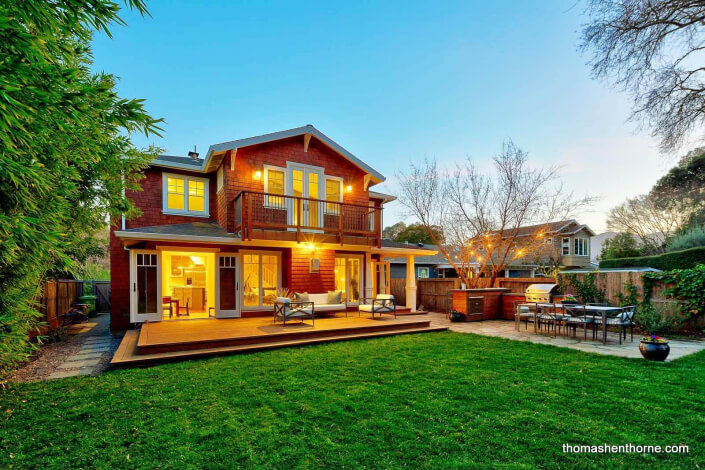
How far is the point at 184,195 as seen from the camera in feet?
35.0

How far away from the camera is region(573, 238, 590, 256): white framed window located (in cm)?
2717

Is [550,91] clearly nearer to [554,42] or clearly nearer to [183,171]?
[554,42]

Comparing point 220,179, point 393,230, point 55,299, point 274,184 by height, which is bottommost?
point 55,299

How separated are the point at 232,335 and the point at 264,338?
68 centimetres

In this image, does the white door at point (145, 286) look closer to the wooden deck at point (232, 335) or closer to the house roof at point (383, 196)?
the wooden deck at point (232, 335)

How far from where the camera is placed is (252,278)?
10.3 metres

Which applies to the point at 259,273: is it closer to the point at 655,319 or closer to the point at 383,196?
the point at 383,196

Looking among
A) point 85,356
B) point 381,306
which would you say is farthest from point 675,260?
point 85,356

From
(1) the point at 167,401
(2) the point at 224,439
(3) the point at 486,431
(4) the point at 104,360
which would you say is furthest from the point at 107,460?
(4) the point at 104,360

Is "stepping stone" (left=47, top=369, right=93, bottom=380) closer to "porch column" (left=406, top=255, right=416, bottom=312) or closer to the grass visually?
the grass

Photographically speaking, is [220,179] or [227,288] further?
[220,179]

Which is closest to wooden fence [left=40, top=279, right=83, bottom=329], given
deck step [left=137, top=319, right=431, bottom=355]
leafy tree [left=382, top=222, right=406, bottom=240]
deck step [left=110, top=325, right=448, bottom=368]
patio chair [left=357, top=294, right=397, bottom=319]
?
deck step [left=110, top=325, right=448, bottom=368]

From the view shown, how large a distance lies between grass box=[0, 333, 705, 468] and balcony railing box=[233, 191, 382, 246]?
4.32 meters

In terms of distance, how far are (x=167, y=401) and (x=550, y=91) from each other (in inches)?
606
